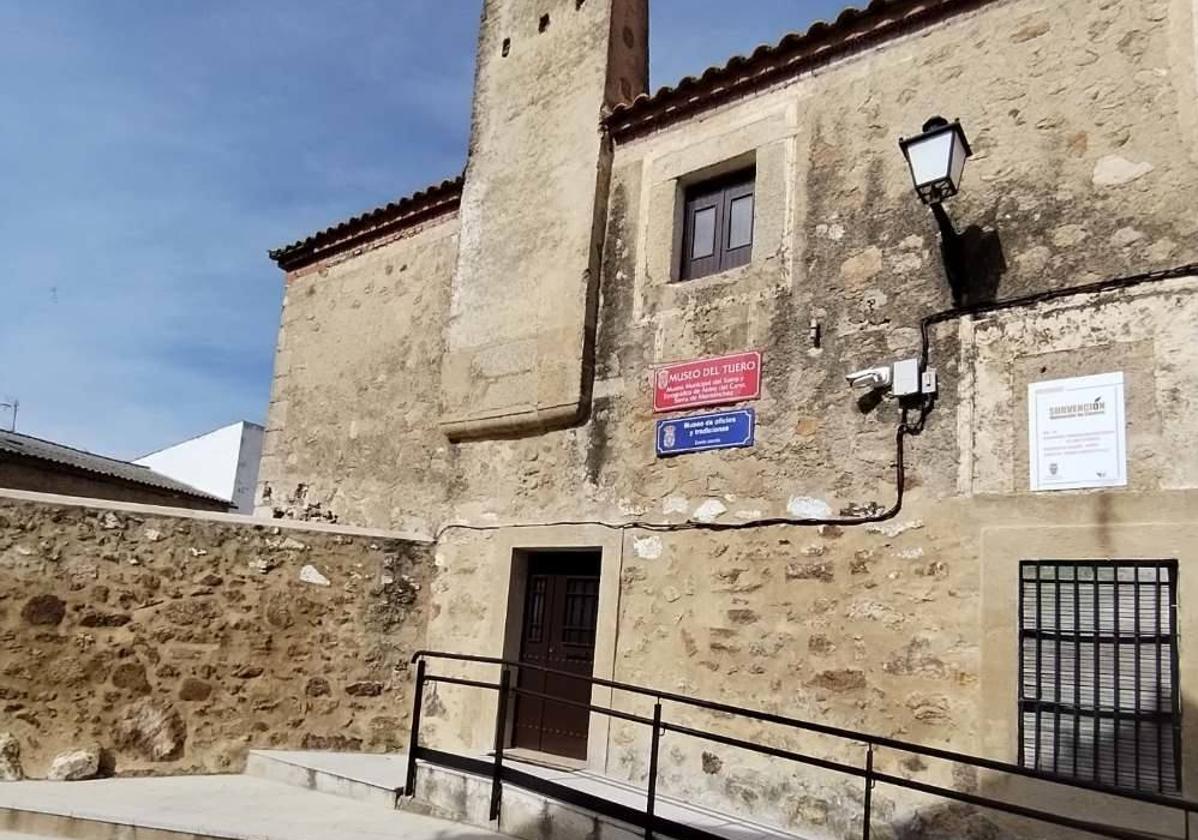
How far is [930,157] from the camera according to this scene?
530cm

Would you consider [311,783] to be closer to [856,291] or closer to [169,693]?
[169,693]

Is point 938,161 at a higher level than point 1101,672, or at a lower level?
higher

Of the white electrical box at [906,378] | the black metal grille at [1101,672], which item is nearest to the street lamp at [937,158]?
the white electrical box at [906,378]

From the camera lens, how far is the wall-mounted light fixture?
17.2 ft

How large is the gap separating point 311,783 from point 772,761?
9.73ft

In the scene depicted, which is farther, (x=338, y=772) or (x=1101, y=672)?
(x=338, y=772)

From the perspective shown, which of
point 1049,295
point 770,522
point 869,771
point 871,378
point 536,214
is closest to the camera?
point 869,771

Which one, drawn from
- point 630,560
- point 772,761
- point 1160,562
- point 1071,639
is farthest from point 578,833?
point 1160,562

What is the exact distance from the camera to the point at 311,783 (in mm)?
6438

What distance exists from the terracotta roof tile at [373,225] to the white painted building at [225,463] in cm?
1465

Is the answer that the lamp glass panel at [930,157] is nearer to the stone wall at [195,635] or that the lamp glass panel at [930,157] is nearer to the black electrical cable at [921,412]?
the black electrical cable at [921,412]

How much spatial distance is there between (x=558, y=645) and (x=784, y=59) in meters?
4.38

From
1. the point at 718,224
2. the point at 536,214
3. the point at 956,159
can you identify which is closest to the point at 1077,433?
the point at 956,159

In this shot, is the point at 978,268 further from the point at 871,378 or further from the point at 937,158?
the point at 871,378
